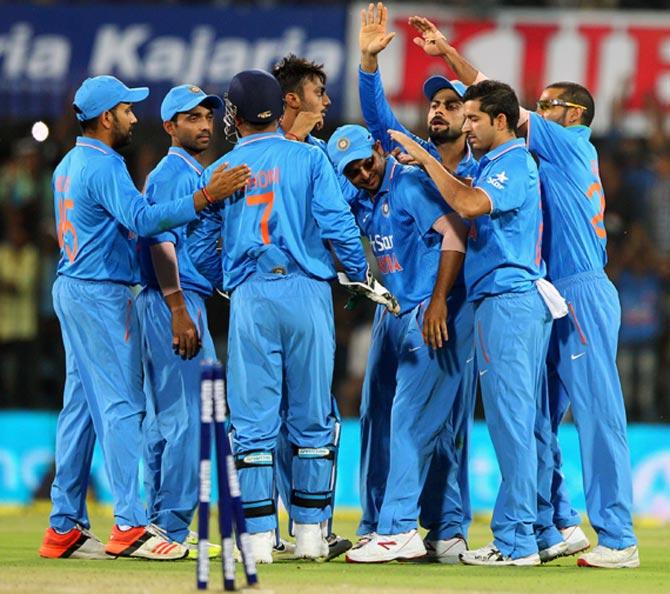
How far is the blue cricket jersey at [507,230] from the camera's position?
7.94m

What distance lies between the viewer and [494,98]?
8.04 metres

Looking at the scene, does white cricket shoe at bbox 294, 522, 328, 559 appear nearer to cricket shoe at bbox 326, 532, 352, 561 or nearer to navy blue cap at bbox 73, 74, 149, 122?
cricket shoe at bbox 326, 532, 352, 561

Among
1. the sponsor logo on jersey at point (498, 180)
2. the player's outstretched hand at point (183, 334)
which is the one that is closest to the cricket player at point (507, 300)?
the sponsor logo on jersey at point (498, 180)

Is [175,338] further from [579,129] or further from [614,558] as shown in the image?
[614,558]

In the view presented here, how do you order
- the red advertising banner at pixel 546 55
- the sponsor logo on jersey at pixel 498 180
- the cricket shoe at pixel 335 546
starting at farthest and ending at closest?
the red advertising banner at pixel 546 55
the cricket shoe at pixel 335 546
the sponsor logo on jersey at pixel 498 180

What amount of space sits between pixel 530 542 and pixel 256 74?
2830mm

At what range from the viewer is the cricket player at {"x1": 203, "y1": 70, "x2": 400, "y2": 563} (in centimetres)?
798

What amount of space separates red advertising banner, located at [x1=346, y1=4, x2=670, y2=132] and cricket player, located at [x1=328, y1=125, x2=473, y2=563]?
575 cm

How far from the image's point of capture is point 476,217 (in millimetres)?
7984

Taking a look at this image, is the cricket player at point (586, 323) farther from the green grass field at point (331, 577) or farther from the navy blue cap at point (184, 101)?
the navy blue cap at point (184, 101)

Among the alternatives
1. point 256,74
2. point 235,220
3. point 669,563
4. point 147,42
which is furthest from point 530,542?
point 147,42

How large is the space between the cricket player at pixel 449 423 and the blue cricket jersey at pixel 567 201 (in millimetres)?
500

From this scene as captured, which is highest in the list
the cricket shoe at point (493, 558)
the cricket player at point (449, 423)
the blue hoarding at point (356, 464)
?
the cricket player at point (449, 423)

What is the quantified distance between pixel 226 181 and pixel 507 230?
1490 millimetres
